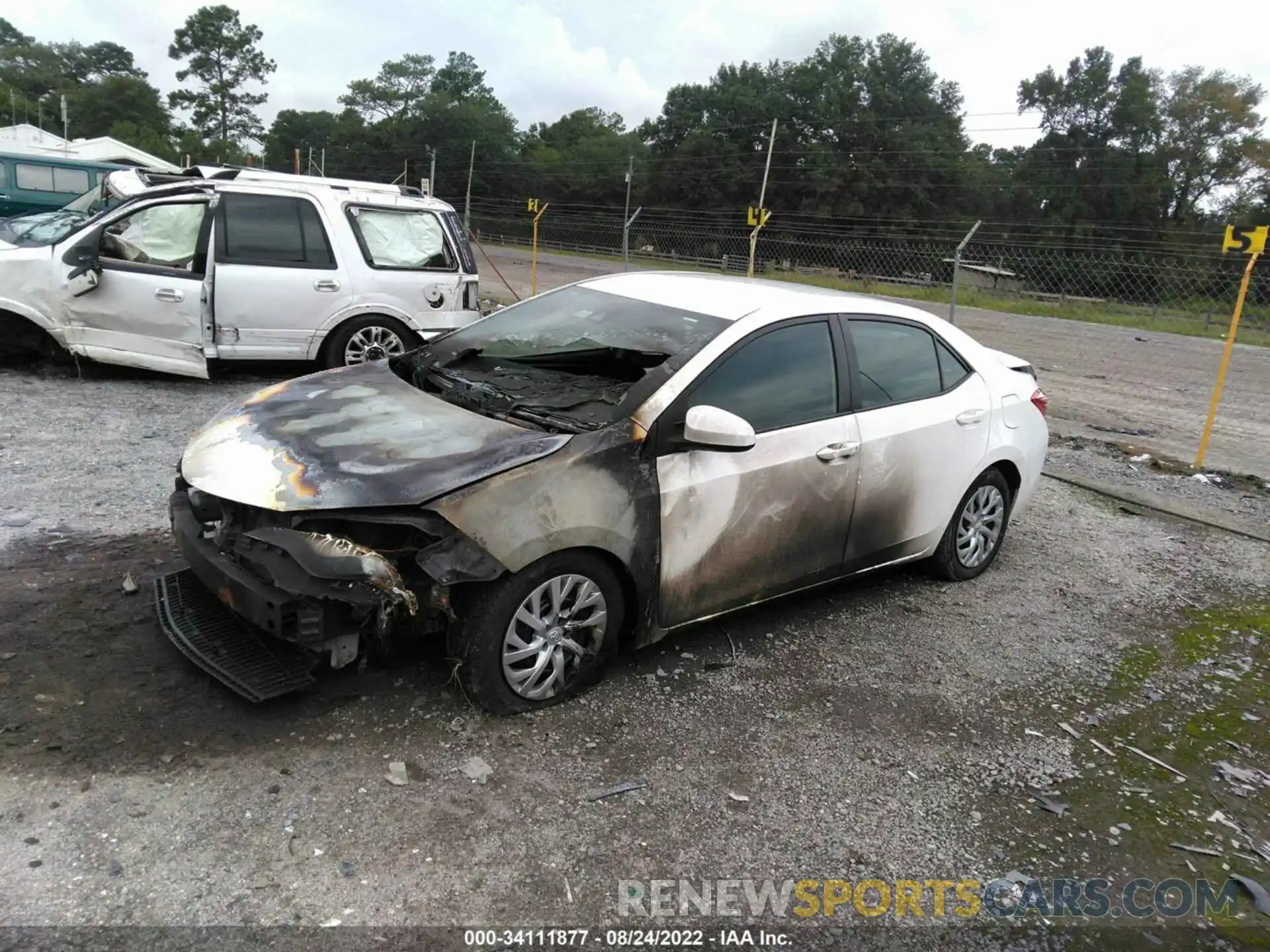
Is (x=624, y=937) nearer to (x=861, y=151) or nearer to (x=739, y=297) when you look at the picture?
(x=739, y=297)

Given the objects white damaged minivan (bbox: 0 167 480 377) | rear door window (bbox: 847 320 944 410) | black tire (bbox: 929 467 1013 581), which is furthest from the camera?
white damaged minivan (bbox: 0 167 480 377)

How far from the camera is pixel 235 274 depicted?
7828mm

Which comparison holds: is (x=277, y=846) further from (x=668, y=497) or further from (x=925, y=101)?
(x=925, y=101)

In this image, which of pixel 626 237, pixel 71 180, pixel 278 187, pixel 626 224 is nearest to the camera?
pixel 278 187

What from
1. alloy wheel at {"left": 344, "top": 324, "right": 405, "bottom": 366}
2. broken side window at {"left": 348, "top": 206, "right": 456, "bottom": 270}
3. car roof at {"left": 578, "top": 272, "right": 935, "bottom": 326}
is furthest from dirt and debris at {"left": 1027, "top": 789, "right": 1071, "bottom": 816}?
broken side window at {"left": 348, "top": 206, "right": 456, "bottom": 270}

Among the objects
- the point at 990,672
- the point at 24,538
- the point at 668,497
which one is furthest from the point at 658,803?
the point at 24,538

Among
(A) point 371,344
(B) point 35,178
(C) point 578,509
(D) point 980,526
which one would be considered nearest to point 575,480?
(C) point 578,509

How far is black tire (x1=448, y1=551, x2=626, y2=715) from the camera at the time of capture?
319 cm

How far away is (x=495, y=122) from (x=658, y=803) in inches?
2873

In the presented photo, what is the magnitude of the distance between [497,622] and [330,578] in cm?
59

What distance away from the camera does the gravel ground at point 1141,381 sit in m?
9.59

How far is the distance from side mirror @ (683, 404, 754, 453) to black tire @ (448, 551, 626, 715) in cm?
61

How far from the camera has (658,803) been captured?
3049 millimetres

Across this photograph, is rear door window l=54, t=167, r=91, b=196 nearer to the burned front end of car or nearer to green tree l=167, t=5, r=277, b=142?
the burned front end of car
